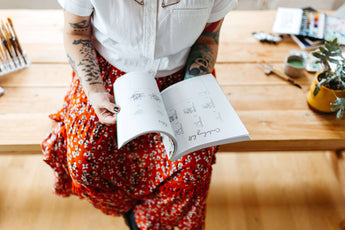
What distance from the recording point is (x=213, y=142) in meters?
0.76

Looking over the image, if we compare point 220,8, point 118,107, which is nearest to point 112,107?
point 118,107

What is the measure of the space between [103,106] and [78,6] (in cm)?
31

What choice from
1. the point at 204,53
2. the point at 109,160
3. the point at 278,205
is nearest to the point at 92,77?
the point at 109,160

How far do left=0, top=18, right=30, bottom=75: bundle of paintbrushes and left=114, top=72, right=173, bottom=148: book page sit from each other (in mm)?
639

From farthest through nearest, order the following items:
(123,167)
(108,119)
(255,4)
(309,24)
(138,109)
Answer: (255,4), (309,24), (123,167), (108,119), (138,109)

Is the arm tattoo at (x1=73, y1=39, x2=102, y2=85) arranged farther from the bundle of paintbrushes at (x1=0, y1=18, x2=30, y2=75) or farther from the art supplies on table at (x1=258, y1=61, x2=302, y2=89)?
the art supplies on table at (x1=258, y1=61, x2=302, y2=89)

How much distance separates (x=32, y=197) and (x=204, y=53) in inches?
41.0

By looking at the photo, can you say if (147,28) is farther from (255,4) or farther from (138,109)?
(255,4)

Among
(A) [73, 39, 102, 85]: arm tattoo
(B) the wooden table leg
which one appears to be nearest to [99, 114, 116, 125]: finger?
(A) [73, 39, 102, 85]: arm tattoo

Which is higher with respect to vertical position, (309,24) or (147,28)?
(147,28)

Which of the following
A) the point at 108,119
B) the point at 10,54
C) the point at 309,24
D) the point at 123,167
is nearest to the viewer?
the point at 108,119

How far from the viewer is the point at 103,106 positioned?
841mm

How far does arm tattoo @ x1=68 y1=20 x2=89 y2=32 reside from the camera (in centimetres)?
91

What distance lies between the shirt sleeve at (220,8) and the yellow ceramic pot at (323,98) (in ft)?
1.43
